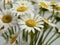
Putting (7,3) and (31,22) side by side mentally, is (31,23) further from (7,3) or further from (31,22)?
(7,3)

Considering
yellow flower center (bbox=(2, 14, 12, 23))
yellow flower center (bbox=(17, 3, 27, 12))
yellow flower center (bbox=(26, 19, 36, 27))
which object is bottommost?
yellow flower center (bbox=(26, 19, 36, 27))

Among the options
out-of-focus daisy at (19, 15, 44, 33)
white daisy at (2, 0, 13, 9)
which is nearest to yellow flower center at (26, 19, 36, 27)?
out-of-focus daisy at (19, 15, 44, 33)

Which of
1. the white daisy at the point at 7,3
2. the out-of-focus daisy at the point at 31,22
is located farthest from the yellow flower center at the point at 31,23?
the white daisy at the point at 7,3

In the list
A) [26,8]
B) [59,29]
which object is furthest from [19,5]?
[59,29]

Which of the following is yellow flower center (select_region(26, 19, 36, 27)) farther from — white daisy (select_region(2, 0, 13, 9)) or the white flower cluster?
white daisy (select_region(2, 0, 13, 9))

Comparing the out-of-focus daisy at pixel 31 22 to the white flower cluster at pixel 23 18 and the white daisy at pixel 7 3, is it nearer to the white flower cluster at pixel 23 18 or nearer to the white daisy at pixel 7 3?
the white flower cluster at pixel 23 18
